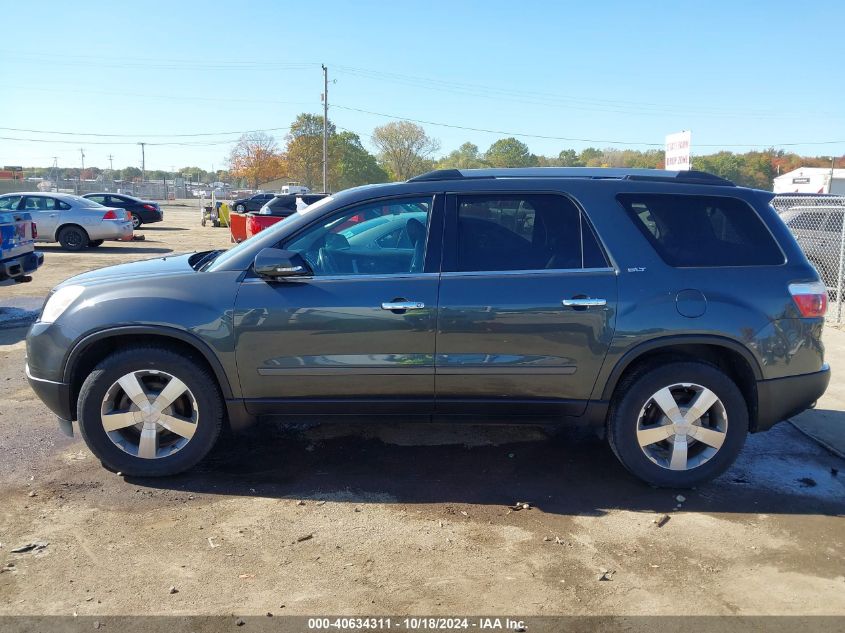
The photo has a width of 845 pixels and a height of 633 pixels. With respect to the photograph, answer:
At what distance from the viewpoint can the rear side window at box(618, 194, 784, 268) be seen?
4152mm

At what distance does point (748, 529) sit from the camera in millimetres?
3793

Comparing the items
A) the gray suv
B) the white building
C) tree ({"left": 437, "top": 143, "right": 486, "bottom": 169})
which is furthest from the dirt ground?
tree ({"left": 437, "top": 143, "right": 486, "bottom": 169})

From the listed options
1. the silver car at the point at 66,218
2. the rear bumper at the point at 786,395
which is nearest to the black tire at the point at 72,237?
the silver car at the point at 66,218

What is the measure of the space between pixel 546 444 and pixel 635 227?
5.61ft

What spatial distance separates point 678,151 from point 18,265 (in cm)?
1454

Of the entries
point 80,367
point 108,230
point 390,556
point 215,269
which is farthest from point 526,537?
point 108,230

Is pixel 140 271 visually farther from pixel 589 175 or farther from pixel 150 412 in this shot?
pixel 589 175

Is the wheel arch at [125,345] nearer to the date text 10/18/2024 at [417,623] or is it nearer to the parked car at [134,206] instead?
the date text 10/18/2024 at [417,623]

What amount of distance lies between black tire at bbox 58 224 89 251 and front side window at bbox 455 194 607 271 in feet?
55.5

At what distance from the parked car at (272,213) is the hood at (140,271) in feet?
25.8

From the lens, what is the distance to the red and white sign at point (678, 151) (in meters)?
16.4

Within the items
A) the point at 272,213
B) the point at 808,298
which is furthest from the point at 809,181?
the point at 808,298

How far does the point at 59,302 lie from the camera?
4223 millimetres

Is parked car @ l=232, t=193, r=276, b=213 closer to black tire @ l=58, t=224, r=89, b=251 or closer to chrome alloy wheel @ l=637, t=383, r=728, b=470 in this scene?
black tire @ l=58, t=224, r=89, b=251
